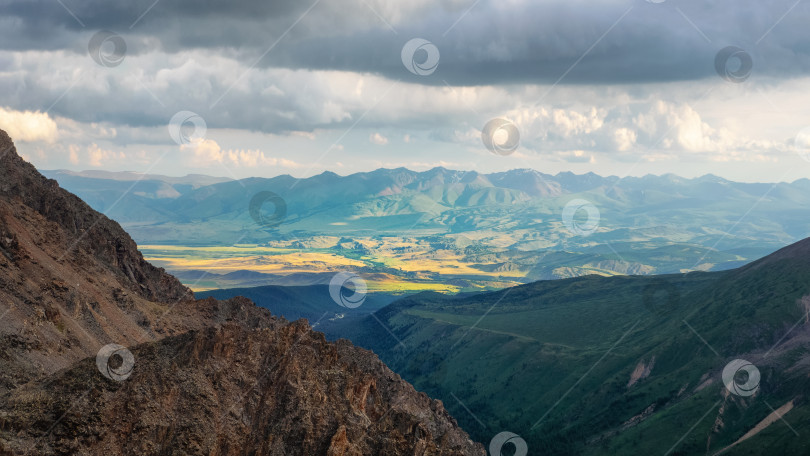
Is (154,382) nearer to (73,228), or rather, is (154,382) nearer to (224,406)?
(224,406)

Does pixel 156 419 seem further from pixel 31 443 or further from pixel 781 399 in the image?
pixel 781 399

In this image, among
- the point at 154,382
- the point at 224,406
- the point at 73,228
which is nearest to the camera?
the point at 154,382

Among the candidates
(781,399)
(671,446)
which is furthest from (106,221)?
(781,399)

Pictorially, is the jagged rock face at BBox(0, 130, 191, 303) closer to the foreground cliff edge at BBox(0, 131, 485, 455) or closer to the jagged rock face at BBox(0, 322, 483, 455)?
the foreground cliff edge at BBox(0, 131, 485, 455)

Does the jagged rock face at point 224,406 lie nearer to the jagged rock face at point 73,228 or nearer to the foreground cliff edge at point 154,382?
the foreground cliff edge at point 154,382

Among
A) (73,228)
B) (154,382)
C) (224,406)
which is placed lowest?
(224,406)

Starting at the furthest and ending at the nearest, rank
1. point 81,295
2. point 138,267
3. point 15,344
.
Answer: point 138,267 → point 81,295 → point 15,344

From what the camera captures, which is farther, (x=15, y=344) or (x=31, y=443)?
(x=15, y=344)

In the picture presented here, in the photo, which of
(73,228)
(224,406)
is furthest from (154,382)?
(73,228)
